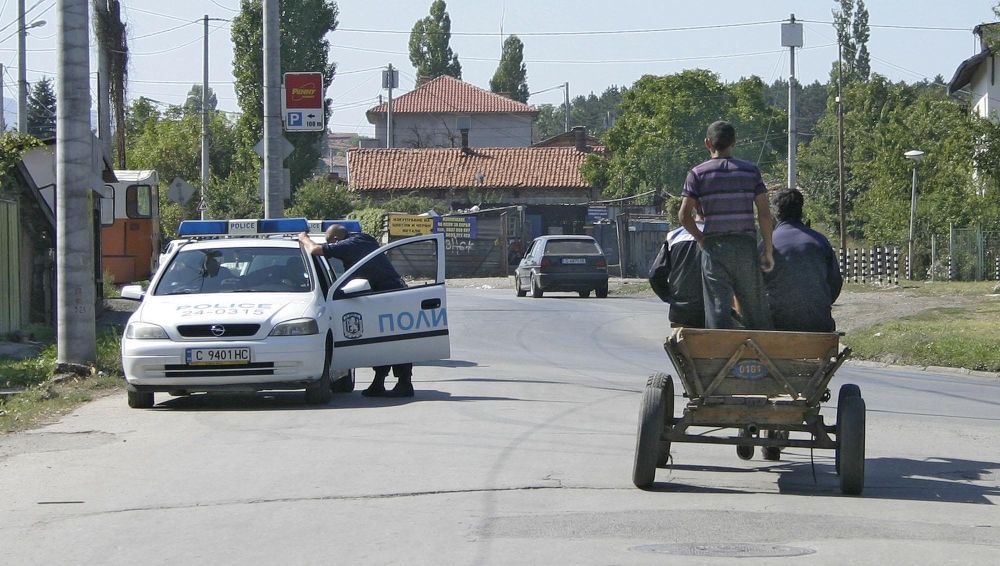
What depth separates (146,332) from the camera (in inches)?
479

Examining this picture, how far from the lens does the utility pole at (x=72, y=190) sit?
1516 cm

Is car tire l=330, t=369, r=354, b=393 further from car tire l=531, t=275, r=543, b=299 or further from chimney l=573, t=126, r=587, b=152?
chimney l=573, t=126, r=587, b=152

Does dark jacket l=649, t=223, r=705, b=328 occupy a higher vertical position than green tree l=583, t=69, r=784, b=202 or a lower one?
lower

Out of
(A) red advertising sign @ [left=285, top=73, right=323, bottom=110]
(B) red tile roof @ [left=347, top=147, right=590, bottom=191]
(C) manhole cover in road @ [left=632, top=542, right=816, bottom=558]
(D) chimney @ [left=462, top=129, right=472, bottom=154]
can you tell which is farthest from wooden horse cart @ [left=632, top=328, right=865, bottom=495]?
(D) chimney @ [left=462, top=129, right=472, bottom=154]

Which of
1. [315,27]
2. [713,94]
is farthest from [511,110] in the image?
[315,27]

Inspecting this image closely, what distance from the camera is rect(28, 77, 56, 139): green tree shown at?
101812 millimetres

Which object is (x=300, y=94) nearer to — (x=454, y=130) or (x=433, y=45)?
(x=454, y=130)

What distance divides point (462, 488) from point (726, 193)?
2.38m

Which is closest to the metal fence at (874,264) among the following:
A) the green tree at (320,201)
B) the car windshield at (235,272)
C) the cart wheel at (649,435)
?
the green tree at (320,201)

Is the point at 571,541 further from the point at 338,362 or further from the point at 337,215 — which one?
the point at 337,215

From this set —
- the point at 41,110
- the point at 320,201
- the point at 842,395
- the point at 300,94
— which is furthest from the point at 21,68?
the point at 41,110

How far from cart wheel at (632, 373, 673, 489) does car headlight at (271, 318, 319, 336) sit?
4.92 metres

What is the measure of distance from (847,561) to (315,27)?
55.2 metres

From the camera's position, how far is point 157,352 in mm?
12031
